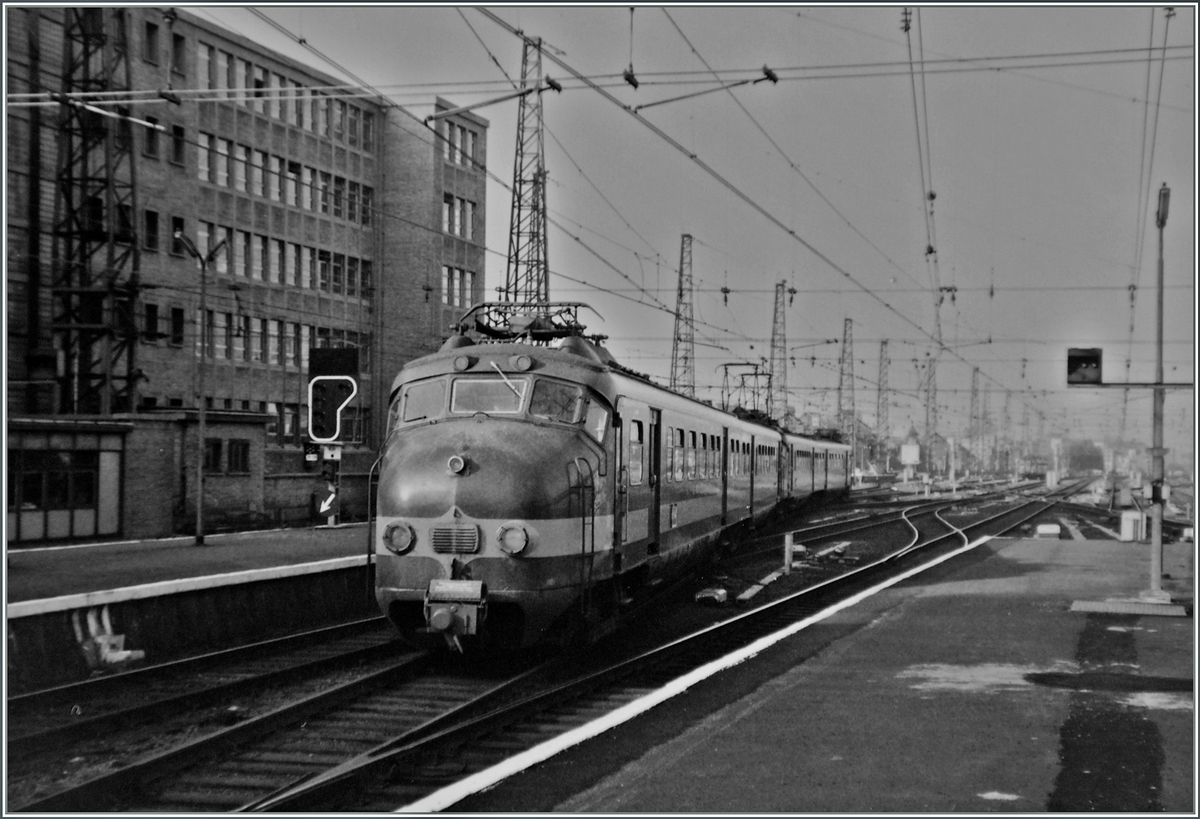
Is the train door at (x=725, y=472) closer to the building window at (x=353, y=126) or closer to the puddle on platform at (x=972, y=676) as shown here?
the puddle on platform at (x=972, y=676)

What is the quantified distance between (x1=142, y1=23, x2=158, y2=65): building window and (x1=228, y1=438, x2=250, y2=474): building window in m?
14.8

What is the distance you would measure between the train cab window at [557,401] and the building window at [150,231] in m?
32.7

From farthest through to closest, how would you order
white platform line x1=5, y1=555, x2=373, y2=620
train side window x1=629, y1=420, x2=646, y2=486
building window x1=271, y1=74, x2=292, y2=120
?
building window x1=271, y1=74, x2=292, y2=120 < train side window x1=629, y1=420, x2=646, y2=486 < white platform line x1=5, y1=555, x2=373, y2=620

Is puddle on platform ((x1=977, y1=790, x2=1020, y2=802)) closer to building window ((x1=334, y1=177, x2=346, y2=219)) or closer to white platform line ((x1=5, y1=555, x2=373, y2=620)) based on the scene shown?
white platform line ((x1=5, y1=555, x2=373, y2=620))

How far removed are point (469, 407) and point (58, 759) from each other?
535 centimetres

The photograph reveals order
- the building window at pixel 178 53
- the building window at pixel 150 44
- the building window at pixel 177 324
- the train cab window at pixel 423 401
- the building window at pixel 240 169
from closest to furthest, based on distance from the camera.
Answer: the train cab window at pixel 423 401 → the building window at pixel 150 44 → the building window at pixel 178 53 → the building window at pixel 177 324 → the building window at pixel 240 169

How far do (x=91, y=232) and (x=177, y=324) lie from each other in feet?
30.9

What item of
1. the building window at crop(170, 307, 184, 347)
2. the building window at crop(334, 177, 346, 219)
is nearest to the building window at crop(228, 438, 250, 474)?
the building window at crop(170, 307, 184, 347)

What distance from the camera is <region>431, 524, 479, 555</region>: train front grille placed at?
11.8 m

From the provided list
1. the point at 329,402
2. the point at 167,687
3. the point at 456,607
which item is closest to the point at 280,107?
the point at 329,402

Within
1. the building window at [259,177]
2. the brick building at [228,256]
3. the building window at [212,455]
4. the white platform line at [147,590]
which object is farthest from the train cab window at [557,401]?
the building window at [259,177]

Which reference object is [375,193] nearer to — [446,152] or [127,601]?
[446,152]

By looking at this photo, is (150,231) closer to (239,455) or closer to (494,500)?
(239,455)

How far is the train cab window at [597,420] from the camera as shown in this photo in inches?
517
